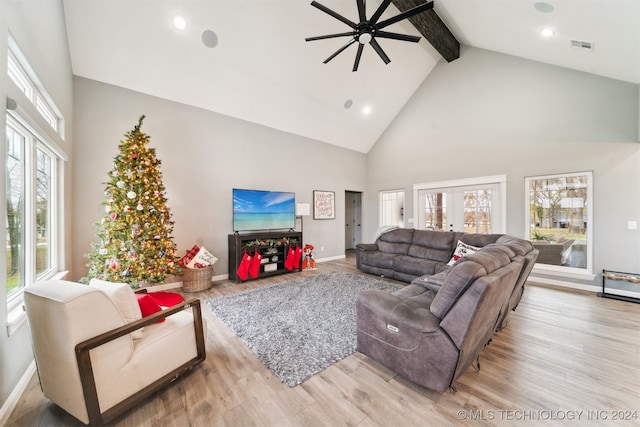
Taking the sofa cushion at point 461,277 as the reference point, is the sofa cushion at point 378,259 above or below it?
below

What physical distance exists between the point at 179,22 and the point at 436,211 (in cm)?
620

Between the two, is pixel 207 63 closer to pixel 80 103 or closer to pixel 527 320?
pixel 80 103

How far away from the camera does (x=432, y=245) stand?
14.9ft

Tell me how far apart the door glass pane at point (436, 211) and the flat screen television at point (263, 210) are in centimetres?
347

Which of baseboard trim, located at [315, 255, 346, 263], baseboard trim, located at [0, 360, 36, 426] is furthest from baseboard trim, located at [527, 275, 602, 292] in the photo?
baseboard trim, located at [0, 360, 36, 426]

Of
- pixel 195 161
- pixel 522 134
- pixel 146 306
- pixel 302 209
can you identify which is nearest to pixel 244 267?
pixel 302 209

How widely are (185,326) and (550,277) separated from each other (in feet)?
19.2

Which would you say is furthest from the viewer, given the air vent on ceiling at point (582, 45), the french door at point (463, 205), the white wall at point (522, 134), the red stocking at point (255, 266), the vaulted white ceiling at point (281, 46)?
the french door at point (463, 205)

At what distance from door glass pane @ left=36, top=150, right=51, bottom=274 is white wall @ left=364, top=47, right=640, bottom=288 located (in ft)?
21.8

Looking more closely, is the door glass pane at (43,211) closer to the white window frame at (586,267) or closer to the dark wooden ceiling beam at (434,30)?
the dark wooden ceiling beam at (434,30)

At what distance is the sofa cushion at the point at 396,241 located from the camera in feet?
16.1

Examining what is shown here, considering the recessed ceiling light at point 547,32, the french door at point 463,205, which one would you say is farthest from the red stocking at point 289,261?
the recessed ceiling light at point 547,32

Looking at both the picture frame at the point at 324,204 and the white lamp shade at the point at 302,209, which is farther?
the picture frame at the point at 324,204

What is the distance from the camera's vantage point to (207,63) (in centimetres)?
381
